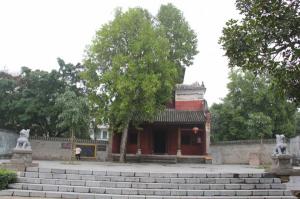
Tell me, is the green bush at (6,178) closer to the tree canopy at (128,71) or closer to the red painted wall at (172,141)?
the tree canopy at (128,71)

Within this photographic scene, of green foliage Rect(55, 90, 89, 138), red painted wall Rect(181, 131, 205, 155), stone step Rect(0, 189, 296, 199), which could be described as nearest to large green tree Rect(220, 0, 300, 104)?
stone step Rect(0, 189, 296, 199)

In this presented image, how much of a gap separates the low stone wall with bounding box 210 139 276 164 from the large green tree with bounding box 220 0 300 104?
17352 millimetres

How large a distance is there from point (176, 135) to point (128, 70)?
8.71m

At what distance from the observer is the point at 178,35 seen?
91.8 feet

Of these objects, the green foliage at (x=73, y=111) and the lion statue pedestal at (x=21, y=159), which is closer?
the lion statue pedestal at (x=21, y=159)

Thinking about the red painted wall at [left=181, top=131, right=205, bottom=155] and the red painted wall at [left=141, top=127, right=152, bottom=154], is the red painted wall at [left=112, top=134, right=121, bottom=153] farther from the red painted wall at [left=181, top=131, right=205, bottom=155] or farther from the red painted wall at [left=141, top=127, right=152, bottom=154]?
the red painted wall at [left=181, top=131, right=205, bottom=155]

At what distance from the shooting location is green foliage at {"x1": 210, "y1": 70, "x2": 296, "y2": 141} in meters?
30.5

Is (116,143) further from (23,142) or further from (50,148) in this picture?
(23,142)

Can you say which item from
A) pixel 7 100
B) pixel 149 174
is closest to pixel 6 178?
pixel 149 174

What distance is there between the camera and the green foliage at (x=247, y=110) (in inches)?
1202

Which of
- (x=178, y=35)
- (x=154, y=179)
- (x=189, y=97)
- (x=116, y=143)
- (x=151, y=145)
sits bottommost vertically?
(x=154, y=179)

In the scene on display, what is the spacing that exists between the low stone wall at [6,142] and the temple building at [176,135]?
23.1ft

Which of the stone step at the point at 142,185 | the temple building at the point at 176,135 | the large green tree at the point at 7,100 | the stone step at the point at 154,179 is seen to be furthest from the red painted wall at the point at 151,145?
the stone step at the point at 142,185

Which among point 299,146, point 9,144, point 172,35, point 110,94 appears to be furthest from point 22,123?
point 299,146
